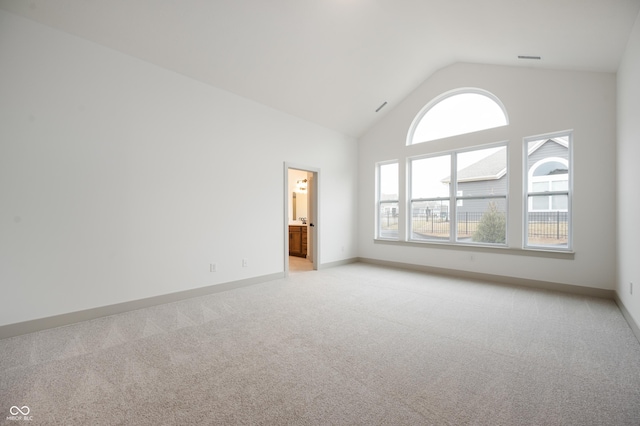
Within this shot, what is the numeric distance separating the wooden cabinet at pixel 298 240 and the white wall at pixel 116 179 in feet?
8.42

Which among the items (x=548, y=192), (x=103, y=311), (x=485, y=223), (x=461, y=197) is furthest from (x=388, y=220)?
(x=103, y=311)

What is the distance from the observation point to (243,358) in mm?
2301

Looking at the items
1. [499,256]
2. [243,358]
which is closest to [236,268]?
[243,358]

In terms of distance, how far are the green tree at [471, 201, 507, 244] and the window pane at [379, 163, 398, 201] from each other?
1852mm

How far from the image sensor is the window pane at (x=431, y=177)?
566 centimetres

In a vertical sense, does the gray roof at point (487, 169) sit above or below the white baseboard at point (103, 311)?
above

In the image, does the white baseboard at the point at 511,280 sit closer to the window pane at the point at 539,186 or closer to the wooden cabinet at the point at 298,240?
the window pane at the point at 539,186

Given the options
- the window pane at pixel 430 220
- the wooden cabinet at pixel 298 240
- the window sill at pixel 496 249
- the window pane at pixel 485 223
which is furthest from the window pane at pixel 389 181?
the wooden cabinet at pixel 298 240

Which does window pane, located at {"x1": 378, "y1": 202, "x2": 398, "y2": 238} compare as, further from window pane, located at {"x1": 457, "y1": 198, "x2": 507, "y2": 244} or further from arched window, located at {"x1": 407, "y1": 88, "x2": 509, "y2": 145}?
arched window, located at {"x1": 407, "y1": 88, "x2": 509, "y2": 145}

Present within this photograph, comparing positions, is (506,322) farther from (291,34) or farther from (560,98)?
(291,34)

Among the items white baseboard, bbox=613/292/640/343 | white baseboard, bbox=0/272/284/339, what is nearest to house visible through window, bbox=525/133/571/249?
white baseboard, bbox=613/292/640/343

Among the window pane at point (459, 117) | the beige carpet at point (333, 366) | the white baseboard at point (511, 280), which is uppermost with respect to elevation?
the window pane at point (459, 117)

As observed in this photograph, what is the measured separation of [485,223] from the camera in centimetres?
511

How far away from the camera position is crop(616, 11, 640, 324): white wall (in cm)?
279
